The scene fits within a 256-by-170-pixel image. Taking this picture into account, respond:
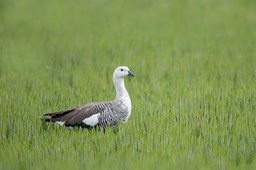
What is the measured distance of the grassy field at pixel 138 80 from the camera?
21.7 ft

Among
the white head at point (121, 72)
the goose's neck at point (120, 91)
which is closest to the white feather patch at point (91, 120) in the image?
the goose's neck at point (120, 91)

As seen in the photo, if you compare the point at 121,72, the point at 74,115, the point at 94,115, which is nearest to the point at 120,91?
the point at 121,72

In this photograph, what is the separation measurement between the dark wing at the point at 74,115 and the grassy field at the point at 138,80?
0.17 m

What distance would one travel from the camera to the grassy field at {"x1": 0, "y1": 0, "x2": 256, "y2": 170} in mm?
6602

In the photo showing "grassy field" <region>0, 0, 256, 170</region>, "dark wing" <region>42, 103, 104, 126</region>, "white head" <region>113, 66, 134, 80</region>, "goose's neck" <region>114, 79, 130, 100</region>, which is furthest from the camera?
"white head" <region>113, 66, 134, 80</region>

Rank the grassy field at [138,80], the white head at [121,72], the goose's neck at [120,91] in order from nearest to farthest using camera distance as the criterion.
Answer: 1. the grassy field at [138,80]
2. the goose's neck at [120,91]
3. the white head at [121,72]

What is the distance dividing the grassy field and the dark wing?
0.17 m

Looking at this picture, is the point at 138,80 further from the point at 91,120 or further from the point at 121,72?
the point at 91,120

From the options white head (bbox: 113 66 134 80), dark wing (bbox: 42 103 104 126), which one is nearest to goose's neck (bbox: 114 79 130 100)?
white head (bbox: 113 66 134 80)

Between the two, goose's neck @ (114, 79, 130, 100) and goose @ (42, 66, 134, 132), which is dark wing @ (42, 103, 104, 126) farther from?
goose's neck @ (114, 79, 130, 100)

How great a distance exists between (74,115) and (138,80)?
11.8 feet

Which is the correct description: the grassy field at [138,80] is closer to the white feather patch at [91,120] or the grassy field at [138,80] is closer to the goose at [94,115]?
the goose at [94,115]

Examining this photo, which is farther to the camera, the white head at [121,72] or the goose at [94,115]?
the white head at [121,72]

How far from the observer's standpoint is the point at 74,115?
303 inches
